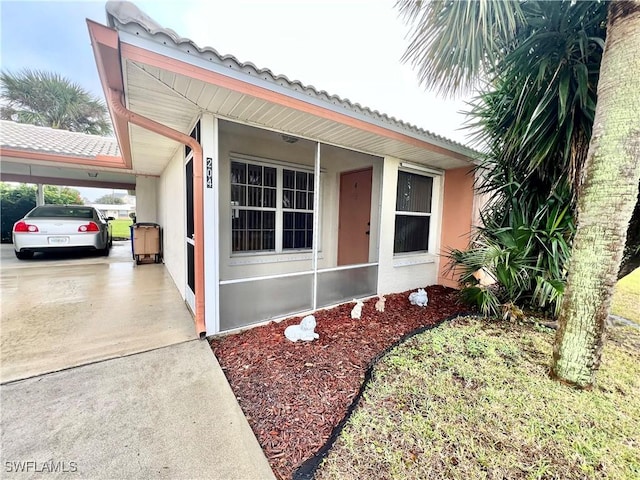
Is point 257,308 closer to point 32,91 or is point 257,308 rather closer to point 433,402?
point 433,402

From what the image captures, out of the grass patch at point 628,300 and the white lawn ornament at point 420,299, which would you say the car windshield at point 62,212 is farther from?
the grass patch at point 628,300

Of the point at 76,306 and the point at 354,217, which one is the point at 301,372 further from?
the point at 354,217

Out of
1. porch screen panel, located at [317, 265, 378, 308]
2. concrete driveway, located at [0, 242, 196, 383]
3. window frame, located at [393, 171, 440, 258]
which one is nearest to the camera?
concrete driveway, located at [0, 242, 196, 383]

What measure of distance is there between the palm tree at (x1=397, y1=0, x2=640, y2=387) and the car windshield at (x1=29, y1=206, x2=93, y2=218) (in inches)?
379

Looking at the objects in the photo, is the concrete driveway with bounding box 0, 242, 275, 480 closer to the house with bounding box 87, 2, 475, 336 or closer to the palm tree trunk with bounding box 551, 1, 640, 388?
the house with bounding box 87, 2, 475, 336

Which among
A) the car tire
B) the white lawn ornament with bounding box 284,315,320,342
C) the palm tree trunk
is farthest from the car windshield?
the palm tree trunk

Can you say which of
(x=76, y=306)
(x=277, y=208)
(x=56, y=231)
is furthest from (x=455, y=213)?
(x=56, y=231)

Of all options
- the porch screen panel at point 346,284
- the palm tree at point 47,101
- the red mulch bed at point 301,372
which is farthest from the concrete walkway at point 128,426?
the palm tree at point 47,101

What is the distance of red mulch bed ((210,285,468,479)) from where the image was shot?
190cm

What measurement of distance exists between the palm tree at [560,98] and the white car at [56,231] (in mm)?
9216

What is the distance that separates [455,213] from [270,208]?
163 inches

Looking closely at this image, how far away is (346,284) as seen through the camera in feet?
16.3

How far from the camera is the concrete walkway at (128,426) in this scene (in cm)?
161

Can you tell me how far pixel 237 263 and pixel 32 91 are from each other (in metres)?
20.0
